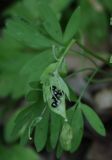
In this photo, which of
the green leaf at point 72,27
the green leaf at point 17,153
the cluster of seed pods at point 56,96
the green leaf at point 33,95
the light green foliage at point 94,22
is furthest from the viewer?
the light green foliage at point 94,22

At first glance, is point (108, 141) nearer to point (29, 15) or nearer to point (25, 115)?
point (29, 15)

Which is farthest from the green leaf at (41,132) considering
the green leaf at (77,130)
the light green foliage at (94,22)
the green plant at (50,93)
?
the light green foliage at (94,22)

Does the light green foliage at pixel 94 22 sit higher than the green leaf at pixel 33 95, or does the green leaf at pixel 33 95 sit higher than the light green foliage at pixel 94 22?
the light green foliage at pixel 94 22

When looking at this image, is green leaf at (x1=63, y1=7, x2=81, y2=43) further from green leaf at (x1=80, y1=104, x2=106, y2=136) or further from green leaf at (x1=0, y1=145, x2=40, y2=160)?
green leaf at (x1=0, y1=145, x2=40, y2=160)

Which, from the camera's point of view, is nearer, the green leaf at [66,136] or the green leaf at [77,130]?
the green leaf at [66,136]

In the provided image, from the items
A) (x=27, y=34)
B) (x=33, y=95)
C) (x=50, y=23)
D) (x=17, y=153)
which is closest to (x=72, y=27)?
(x=50, y=23)

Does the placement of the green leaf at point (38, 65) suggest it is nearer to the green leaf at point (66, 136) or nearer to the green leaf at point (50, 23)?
the green leaf at point (50, 23)

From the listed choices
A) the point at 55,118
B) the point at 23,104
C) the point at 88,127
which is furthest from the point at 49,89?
the point at 23,104

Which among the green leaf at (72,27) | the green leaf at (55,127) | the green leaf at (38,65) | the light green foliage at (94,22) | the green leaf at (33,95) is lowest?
the green leaf at (55,127)
